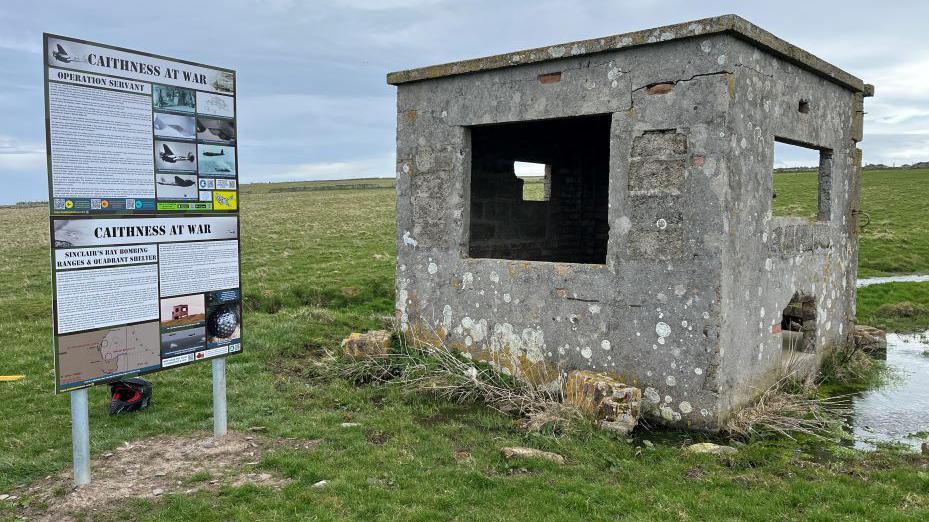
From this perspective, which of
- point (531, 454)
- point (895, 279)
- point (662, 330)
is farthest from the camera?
point (895, 279)

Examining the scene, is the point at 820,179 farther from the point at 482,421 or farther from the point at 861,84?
the point at 482,421

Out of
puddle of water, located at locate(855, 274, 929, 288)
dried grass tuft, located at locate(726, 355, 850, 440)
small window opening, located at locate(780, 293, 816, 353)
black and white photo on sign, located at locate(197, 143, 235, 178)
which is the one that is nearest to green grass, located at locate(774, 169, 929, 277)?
puddle of water, located at locate(855, 274, 929, 288)

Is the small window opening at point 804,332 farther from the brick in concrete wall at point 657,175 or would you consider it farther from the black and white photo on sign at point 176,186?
the black and white photo on sign at point 176,186

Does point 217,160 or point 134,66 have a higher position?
point 134,66

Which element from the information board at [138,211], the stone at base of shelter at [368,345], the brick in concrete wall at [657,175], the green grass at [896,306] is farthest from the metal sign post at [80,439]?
the green grass at [896,306]


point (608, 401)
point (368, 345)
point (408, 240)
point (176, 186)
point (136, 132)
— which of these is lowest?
point (608, 401)

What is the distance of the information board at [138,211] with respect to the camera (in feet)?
15.9

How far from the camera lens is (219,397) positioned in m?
6.15

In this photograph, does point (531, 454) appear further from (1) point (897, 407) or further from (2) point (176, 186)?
(1) point (897, 407)

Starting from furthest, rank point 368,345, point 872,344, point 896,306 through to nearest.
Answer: point 896,306
point 872,344
point 368,345

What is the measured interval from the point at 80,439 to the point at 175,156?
2310 millimetres

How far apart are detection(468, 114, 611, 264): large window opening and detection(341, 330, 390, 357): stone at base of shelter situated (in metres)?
2.05

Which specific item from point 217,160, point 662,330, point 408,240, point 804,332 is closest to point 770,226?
point 662,330

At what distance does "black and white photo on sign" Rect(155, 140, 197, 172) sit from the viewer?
5.50 metres
